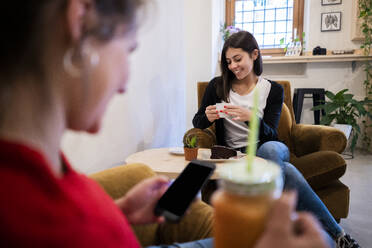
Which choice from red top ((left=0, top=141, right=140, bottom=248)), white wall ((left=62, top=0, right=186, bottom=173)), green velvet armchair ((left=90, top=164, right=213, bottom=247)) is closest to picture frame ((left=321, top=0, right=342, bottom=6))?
white wall ((left=62, top=0, right=186, bottom=173))

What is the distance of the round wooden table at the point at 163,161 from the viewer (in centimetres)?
137

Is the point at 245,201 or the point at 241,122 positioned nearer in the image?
the point at 245,201

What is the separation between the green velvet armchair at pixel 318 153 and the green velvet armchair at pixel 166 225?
1039mm

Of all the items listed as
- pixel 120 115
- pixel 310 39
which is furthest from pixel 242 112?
pixel 310 39

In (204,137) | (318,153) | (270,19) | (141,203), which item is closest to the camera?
(141,203)

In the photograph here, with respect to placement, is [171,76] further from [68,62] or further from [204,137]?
[68,62]

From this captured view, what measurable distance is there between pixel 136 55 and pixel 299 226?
1.74m

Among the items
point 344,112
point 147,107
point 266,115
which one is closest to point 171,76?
point 147,107

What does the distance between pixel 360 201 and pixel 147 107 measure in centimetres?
182

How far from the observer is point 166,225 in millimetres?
901

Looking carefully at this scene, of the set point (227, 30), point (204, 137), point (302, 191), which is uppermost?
point (227, 30)

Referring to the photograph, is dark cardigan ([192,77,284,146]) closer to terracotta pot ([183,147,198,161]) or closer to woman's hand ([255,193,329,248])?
terracotta pot ([183,147,198,161])

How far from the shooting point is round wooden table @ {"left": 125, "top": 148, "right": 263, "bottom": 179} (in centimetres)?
137

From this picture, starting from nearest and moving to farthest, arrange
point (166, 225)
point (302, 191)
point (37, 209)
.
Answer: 1. point (37, 209)
2. point (166, 225)
3. point (302, 191)
